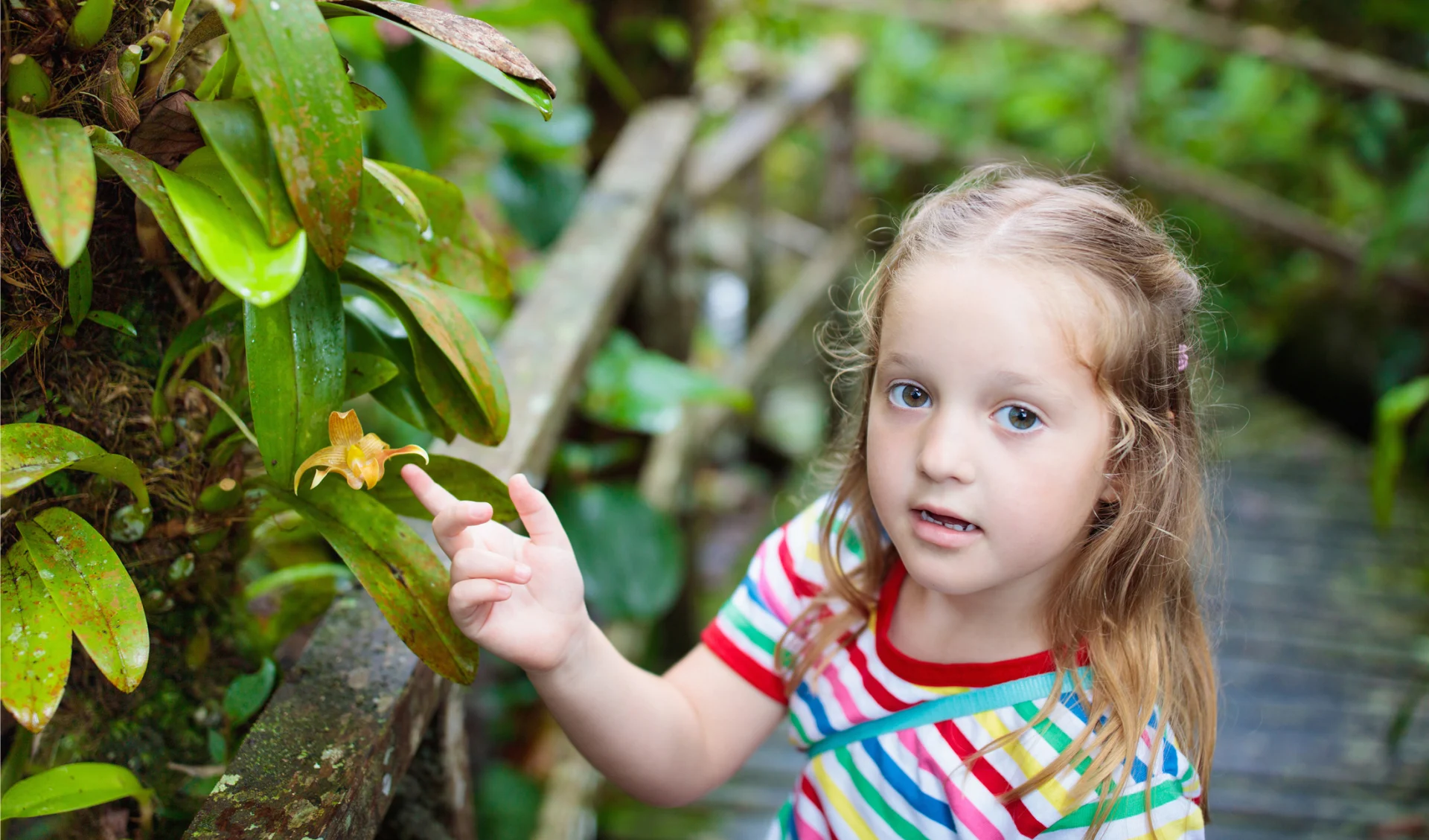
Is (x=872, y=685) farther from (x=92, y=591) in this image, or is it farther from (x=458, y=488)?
(x=92, y=591)

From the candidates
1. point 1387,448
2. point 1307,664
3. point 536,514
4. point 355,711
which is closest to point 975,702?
point 536,514

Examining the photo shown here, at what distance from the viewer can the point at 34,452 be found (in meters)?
0.65

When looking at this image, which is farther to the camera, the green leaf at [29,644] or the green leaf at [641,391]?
the green leaf at [641,391]

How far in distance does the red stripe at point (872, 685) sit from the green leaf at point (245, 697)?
0.53 metres

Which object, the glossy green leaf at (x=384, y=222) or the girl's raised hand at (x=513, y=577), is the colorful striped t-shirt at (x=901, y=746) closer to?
the girl's raised hand at (x=513, y=577)

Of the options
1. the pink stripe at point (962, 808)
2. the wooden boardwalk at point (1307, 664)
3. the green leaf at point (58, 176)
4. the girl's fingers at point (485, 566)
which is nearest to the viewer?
the green leaf at point (58, 176)

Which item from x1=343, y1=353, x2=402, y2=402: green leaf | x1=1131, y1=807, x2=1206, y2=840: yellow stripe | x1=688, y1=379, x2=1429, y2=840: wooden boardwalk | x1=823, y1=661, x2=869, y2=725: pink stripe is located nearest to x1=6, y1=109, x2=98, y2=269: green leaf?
Result: x1=343, y1=353, x2=402, y2=402: green leaf

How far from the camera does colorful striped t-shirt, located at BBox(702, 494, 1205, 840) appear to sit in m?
0.85

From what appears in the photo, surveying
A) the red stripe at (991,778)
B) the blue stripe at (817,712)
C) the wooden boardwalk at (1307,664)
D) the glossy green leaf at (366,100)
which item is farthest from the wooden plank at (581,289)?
the wooden boardwalk at (1307,664)

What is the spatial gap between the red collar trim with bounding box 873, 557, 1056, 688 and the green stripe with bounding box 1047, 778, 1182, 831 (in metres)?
0.12

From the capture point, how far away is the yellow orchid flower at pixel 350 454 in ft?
2.38

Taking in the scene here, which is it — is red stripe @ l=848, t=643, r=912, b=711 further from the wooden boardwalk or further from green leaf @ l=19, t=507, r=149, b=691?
the wooden boardwalk

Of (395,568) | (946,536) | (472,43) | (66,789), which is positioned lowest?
(66,789)

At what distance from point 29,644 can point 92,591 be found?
56mm
